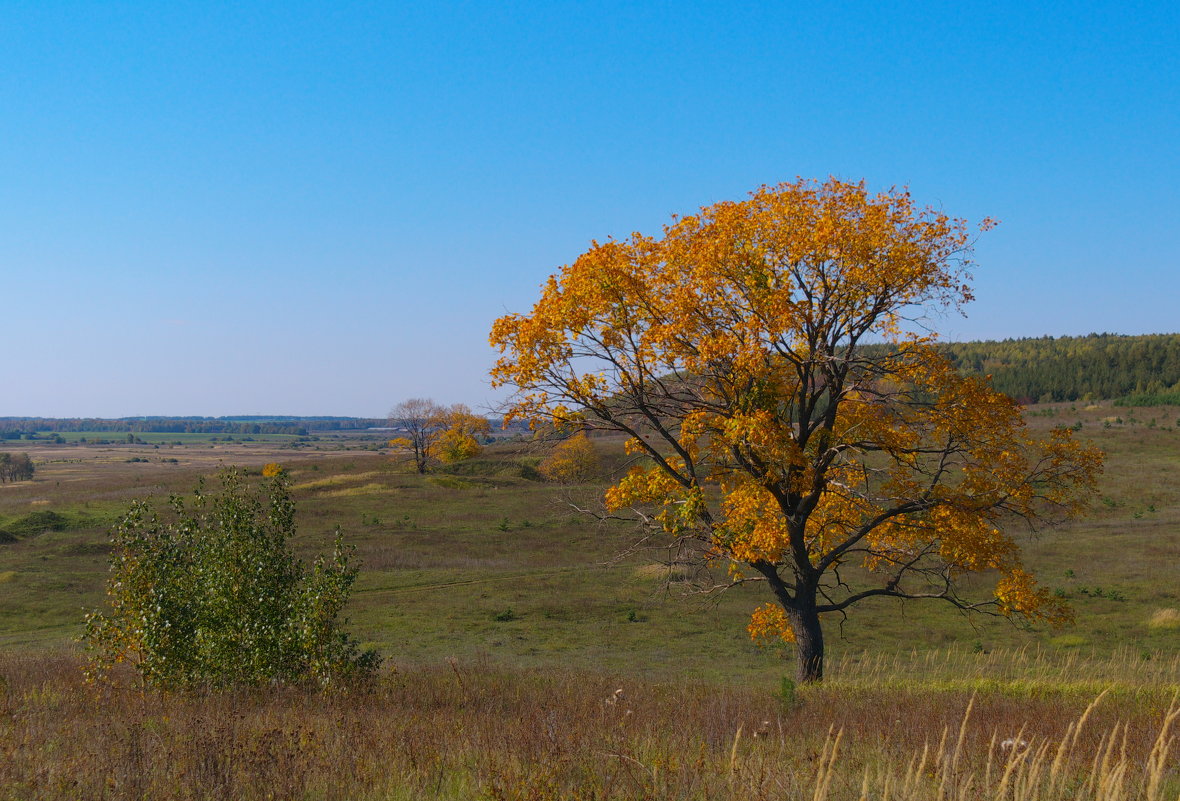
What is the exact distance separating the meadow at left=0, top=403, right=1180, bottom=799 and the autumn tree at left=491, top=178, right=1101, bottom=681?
1.87m

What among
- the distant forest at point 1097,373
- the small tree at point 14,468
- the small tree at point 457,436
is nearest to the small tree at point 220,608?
the small tree at point 457,436

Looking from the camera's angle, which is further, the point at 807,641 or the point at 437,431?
the point at 437,431

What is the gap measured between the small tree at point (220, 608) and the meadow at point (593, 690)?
669 millimetres

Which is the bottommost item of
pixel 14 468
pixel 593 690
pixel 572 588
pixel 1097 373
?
pixel 572 588

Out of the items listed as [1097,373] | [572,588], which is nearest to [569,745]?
[572,588]

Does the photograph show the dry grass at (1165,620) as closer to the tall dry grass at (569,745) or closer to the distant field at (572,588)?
the distant field at (572,588)

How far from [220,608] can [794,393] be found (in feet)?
39.9

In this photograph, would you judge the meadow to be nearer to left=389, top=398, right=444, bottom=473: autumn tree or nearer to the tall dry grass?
the tall dry grass

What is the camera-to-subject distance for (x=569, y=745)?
8148 mm

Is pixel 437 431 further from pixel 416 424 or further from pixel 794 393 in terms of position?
pixel 794 393

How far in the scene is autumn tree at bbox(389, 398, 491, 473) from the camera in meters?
100

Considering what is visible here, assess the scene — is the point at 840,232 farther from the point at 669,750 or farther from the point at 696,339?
the point at 669,750

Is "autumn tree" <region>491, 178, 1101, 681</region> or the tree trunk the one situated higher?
"autumn tree" <region>491, 178, 1101, 681</region>

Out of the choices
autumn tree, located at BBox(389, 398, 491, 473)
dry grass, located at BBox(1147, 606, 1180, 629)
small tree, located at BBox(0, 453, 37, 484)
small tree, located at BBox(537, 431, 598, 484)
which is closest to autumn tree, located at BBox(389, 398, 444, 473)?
autumn tree, located at BBox(389, 398, 491, 473)
